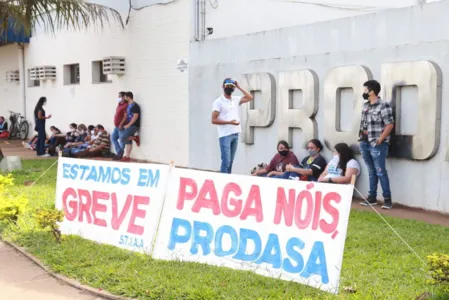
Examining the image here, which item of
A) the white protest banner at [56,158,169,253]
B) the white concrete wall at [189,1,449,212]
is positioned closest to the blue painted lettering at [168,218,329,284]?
the white protest banner at [56,158,169,253]

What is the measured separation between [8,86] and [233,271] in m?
22.0

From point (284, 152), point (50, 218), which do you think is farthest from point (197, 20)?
point (50, 218)

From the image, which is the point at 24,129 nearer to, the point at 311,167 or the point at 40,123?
the point at 40,123

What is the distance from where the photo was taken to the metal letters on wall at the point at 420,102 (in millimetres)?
8391

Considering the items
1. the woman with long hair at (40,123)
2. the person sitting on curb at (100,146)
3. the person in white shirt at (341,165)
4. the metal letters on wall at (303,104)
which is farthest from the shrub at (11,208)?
the woman with long hair at (40,123)

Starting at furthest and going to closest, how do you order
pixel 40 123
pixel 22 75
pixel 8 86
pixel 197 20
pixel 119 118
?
pixel 8 86 → pixel 22 75 → pixel 40 123 → pixel 119 118 → pixel 197 20

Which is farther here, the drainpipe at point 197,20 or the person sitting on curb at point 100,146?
the person sitting on curb at point 100,146

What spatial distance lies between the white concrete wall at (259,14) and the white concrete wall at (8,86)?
1276 centimetres

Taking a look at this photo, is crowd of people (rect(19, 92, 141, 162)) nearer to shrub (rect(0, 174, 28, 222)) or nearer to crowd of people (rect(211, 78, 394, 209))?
crowd of people (rect(211, 78, 394, 209))

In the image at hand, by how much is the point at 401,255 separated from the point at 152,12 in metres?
10.7

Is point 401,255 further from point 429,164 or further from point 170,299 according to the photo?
point 429,164

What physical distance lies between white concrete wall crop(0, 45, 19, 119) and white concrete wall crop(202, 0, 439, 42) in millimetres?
12758

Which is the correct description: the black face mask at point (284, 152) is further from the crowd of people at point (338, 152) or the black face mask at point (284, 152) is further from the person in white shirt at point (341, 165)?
the person in white shirt at point (341, 165)

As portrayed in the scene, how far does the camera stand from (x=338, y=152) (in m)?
9.49
